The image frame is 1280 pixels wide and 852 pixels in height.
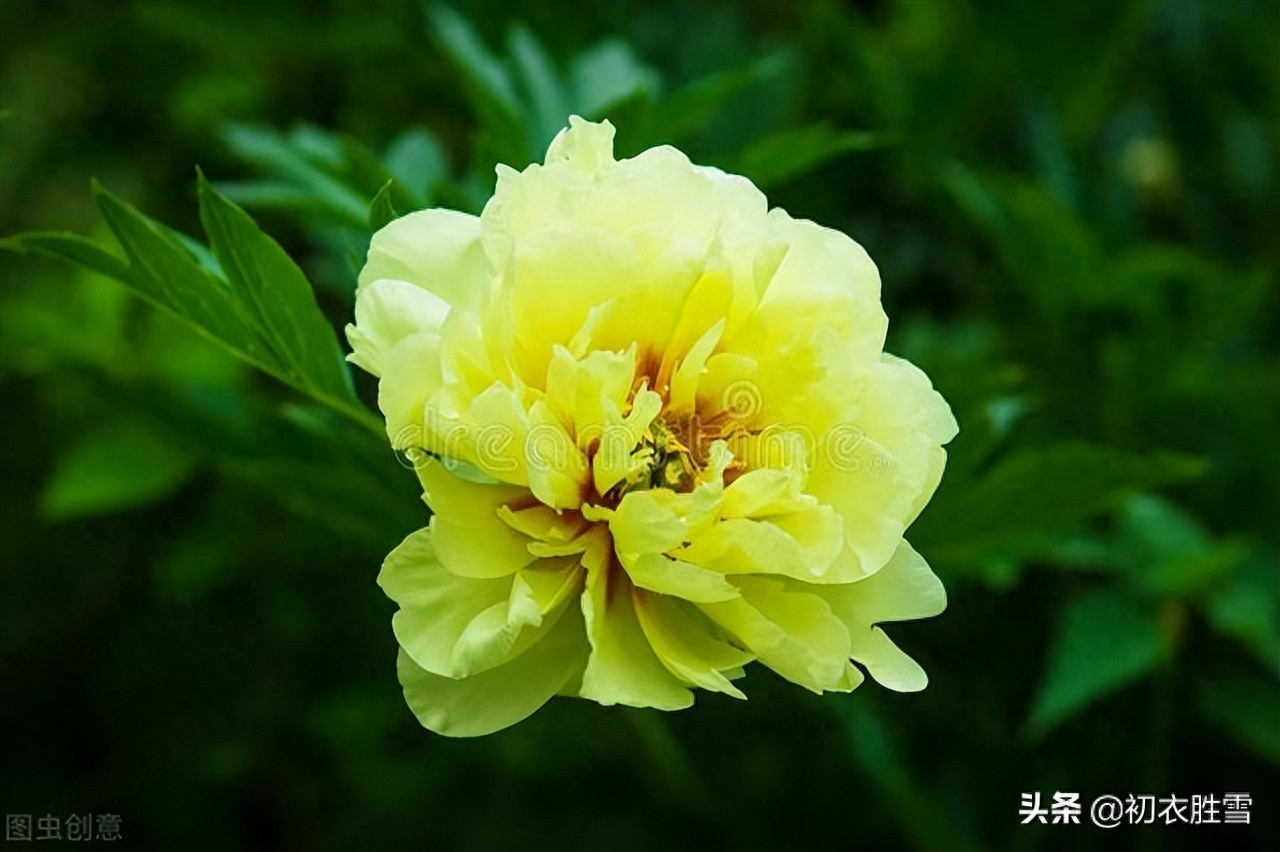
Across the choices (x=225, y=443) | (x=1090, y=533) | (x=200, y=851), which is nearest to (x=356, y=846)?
(x=200, y=851)

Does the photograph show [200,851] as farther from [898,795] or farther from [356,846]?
[898,795]

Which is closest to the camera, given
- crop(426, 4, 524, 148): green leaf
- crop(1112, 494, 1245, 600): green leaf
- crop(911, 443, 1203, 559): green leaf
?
crop(911, 443, 1203, 559): green leaf

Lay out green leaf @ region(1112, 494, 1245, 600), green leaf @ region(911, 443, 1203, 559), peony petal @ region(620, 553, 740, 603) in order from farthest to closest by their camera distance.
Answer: green leaf @ region(1112, 494, 1245, 600), green leaf @ region(911, 443, 1203, 559), peony petal @ region(620, 553, 740, 603)

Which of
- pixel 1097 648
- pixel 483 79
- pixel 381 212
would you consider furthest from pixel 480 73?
pixel 1097 648

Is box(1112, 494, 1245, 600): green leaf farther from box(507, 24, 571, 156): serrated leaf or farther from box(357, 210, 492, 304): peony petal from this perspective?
box(357, 210, 492, 304): peony petal

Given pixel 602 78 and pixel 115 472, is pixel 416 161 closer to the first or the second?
pixel 602 78

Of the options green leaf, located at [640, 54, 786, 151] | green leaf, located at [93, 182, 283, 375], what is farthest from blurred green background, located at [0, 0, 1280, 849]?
green leaf, located at [93, 182, 283, 375]
